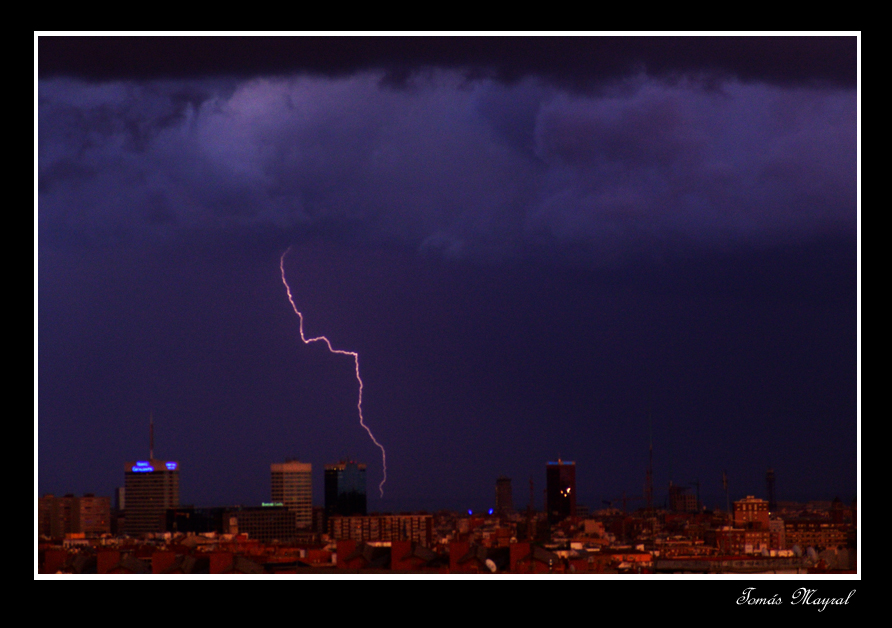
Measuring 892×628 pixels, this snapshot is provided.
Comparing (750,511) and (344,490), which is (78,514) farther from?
(750,511)

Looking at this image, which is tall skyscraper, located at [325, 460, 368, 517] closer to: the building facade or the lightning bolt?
the lightning bolt

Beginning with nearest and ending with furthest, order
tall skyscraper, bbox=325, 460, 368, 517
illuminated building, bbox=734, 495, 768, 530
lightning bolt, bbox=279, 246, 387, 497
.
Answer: lightning bolt, bbox=279, 246, 387, 497 → tall skyscraper, bbox=325, 460, 368, 517 → illuminated building, bbox=734, 495, 768, 530

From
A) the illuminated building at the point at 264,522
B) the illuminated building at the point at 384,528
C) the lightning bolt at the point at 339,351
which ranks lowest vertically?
the illuminated building at the point at 264,522

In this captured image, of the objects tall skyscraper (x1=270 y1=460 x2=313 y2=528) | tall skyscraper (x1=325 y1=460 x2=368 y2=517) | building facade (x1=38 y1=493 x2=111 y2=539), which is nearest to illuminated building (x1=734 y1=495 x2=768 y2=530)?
tall skyscraper (x1=325 y1=460 x2=368 y2=517)

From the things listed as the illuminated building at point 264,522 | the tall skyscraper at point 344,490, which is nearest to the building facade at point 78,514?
the illuminated building at point 264,522

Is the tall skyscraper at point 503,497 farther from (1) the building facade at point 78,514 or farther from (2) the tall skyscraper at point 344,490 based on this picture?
(1) the building facade at point 78,514

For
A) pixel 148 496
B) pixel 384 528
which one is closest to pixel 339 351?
pixel 384 528
